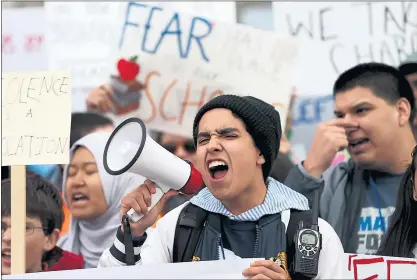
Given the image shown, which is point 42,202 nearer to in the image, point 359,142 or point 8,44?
point 359,142

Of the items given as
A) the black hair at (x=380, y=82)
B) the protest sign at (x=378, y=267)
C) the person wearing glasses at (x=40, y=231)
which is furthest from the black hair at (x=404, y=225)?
the person wearing glasses at (x=40, y=231)

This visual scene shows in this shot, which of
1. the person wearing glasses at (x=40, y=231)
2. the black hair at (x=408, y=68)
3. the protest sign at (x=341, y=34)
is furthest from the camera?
the protest sign at (x=341, y=34)

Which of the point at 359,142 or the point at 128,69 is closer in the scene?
the point at 359,142

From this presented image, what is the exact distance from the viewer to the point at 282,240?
2465 mm

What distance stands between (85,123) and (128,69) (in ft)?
1.24

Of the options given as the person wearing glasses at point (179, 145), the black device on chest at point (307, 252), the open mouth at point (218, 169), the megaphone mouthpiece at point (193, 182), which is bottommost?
the black device on chest at point (307, 252)

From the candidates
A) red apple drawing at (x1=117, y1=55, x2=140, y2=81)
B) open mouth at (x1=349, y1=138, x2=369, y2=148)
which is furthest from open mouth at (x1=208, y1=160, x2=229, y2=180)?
red apple drawing at (x1=117, y1=55, x2=140, y2=81)

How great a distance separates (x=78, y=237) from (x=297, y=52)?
1.53 metres

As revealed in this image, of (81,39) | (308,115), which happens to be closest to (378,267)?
(308,115)

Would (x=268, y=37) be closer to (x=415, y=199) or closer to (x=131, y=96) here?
(x=131, y=96)

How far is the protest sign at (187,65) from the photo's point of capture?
4191mm

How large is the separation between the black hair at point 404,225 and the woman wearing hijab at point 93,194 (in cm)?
115

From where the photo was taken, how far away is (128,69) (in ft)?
13.9

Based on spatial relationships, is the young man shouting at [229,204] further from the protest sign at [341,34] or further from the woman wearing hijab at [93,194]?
the protest sign at [341,34]
